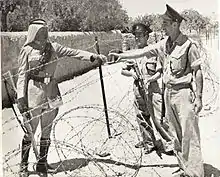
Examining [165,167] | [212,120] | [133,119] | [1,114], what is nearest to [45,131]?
[1,114]

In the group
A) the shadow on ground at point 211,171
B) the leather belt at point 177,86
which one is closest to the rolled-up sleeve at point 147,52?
the leather belt at point 177,86

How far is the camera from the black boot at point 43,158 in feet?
5.03

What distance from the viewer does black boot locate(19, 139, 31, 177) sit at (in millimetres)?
1531

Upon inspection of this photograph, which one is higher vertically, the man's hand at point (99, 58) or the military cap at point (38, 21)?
the military cap at point (38, 21)

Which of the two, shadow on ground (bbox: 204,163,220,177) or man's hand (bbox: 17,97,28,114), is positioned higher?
man's hand (bbox: 17,97,28,114)

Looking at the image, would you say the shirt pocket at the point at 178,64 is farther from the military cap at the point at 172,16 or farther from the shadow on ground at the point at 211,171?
the shadow on ground at the point at 211,171

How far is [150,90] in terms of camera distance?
59.8 inches

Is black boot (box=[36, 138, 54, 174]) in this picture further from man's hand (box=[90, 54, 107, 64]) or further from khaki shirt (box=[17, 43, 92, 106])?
man's hand (box=[90, 54, 107, 64])

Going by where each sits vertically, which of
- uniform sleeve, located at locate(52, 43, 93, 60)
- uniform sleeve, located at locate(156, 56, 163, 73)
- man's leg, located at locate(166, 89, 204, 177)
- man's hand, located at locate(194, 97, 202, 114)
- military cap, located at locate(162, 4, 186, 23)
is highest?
military cap, located at locate(162, 4, 186, 23)

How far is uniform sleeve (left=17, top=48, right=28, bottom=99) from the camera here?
150cm

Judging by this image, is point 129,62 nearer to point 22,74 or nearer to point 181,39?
point 181,39

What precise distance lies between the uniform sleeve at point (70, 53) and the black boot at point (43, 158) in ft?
0.87

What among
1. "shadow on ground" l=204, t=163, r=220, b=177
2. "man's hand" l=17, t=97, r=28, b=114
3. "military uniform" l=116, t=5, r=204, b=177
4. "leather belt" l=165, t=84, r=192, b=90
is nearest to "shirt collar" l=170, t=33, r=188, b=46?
"military uniform" l=116, t=5, r=204, b=177

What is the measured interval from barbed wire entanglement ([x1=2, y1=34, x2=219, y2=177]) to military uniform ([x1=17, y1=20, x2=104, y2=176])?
0.07 ft
